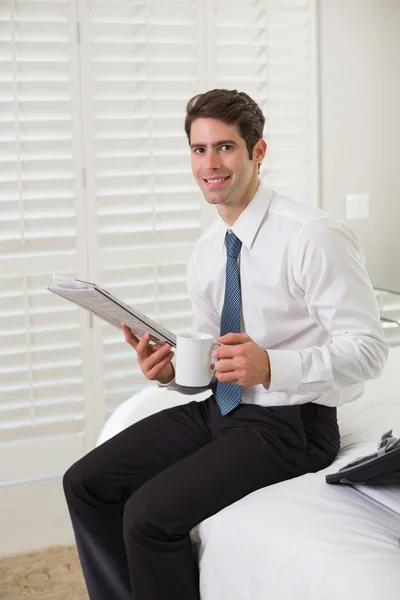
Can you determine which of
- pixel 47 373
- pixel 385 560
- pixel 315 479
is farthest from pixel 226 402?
pixel 47 373

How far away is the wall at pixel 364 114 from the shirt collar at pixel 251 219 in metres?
1.59

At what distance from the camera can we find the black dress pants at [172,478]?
5.56 feet

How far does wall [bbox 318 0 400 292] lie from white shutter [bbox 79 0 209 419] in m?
0.56

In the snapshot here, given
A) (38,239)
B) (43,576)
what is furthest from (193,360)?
(38,239)

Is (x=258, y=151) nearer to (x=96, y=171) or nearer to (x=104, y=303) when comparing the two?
(x=104, y=303)

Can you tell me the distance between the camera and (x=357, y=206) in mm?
3545

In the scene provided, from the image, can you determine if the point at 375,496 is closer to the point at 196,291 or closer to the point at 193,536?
the point at 193,536

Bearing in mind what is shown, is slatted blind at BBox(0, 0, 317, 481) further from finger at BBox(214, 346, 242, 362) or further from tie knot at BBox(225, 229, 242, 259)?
finger at BBox(214, 346, 242, 362)

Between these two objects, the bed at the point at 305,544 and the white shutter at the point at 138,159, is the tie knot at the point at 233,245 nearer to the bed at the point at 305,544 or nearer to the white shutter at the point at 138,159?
the bed at the point at 305,544

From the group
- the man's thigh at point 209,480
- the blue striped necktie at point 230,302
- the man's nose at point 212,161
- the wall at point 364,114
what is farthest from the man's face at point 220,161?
the wall at point 364,114

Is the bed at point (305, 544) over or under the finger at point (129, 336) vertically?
under

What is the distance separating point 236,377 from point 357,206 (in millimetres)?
2015

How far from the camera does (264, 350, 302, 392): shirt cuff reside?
1704mm

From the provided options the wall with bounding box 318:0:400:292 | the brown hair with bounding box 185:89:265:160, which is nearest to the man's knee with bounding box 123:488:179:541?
the brown hair with bounding box 185:89:265:160
